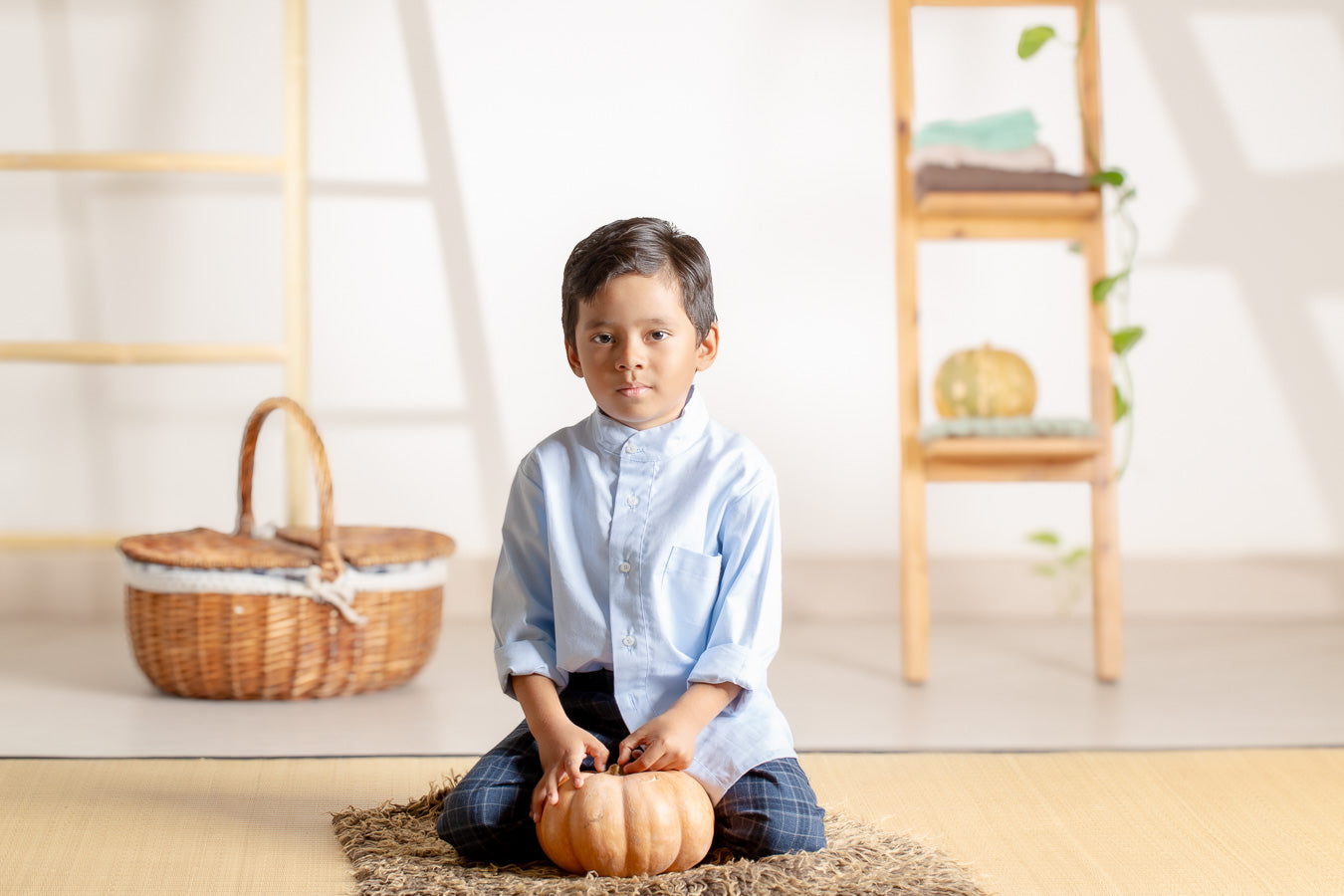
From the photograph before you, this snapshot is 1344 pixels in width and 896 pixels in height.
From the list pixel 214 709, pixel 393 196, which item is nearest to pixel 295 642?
pixel 214 709

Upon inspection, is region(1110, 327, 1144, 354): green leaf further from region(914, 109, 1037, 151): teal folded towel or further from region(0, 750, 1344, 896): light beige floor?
region(0, 750, 1344, 896): light beige floor

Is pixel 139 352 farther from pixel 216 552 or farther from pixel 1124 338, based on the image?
pixel 1124 338

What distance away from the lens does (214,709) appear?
183cm

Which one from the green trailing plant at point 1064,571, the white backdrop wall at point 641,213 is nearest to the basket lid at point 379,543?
the white backdrop wall at point 641,213

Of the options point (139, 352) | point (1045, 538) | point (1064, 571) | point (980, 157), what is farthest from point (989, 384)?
point (139, 352)

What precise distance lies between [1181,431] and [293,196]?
71.5 inches

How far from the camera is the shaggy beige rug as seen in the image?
1.06m

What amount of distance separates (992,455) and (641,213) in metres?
0.92

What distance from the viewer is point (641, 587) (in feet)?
3.86

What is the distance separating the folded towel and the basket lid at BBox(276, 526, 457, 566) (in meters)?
0.96

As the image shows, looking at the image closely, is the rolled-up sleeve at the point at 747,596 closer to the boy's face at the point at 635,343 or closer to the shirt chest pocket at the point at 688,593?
the shirt chest pocket at the point at 688,593

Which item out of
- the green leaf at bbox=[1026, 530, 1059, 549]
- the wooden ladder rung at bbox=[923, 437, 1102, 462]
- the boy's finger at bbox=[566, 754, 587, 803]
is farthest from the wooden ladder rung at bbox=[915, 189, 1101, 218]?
the boy's finger at bbox=[566, 754, 587, 803]

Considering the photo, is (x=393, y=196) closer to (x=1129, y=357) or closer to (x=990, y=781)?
(x=1129, y=357)

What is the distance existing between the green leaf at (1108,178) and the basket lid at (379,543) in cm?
117
